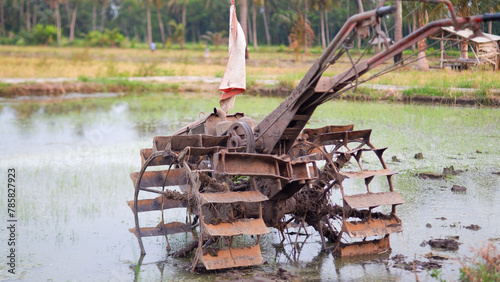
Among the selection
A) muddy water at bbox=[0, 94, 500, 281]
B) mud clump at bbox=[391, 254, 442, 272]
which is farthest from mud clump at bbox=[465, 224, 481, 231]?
mud clump at bbox=[391, 254, 442, 272]

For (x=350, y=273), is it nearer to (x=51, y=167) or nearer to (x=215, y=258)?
(x=215, y=258)

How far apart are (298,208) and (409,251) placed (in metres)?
1.33

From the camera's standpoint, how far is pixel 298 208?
6562mm

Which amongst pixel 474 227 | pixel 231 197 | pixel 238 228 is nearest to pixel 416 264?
pixel 474 227

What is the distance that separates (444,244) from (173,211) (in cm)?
403

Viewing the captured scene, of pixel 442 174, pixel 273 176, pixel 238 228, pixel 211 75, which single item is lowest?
pixel 442 174

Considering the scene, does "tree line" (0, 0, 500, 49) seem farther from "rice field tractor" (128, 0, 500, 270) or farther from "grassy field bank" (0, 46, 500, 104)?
"rice field tractor" (128, 0, 500, 270)

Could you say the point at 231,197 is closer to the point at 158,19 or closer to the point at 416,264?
the point at 416,264

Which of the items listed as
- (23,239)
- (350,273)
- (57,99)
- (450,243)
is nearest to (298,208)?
(350,273)

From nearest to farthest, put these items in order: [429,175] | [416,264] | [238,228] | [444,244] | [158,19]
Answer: [238,228] < [416,264] < [444,244] < [429,175] < [158,19]

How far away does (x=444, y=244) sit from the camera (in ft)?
20.8

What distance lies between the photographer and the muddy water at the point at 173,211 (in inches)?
247

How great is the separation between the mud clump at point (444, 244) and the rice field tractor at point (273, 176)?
0.46 m

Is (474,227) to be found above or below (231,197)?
below
